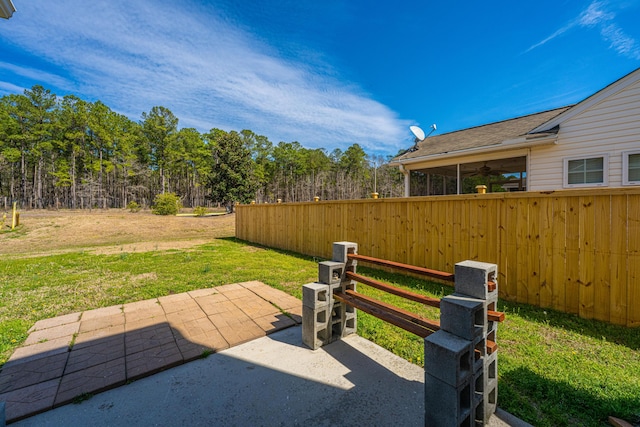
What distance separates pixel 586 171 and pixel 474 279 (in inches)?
260

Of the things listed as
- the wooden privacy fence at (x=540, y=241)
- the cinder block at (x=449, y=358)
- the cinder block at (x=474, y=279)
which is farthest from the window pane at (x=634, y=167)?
the cinder block at (x=449, y=358)

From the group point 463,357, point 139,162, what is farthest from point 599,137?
point 139,162

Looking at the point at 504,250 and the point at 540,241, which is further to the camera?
the point at 504,250

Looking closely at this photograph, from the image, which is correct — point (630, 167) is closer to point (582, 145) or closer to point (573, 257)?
point (582, 145)

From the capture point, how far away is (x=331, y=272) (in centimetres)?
254

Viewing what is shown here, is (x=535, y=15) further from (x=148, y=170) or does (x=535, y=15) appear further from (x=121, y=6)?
(x=148, y=170)

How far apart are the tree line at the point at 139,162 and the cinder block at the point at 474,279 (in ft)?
91.3

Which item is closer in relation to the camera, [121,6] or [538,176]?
[538,176]

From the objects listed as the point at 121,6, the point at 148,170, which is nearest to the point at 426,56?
the point at 121,6

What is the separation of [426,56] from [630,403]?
43.8 feet

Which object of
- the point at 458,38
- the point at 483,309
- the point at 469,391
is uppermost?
the point at 458,38

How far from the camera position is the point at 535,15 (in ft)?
22.6

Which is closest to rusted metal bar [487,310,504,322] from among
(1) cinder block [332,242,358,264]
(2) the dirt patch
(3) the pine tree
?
(1) cinder block [332,242,358,264]

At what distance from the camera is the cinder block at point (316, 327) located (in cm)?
247
